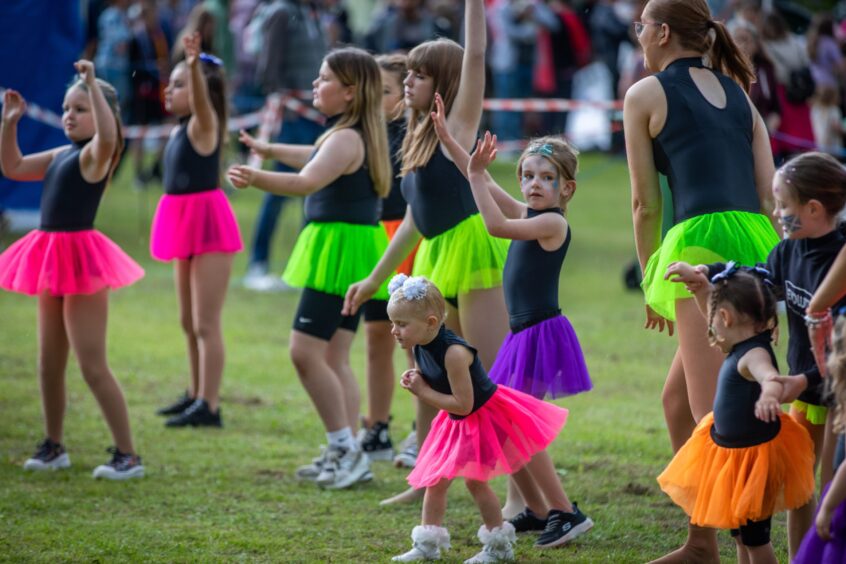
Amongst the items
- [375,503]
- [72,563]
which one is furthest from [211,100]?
[72,563]

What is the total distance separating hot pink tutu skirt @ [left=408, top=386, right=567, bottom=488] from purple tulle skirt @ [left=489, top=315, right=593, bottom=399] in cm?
20

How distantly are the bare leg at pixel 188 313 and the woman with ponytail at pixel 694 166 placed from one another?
12.0 feet

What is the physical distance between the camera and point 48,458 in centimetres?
616

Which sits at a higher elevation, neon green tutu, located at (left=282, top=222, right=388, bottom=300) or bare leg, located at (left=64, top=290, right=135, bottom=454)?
neon green tutu, located at (left=282, top=222, right=388, bottom=300)

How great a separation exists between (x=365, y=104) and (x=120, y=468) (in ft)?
7.23

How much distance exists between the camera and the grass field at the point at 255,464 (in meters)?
4.88

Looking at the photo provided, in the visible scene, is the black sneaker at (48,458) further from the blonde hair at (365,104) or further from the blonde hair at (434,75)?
the blonde hair at (434,75)

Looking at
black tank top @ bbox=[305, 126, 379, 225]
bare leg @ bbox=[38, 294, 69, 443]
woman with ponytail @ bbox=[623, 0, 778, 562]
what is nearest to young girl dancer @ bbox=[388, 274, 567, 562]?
woman with ponytail @ bbox=[623, 0, 778, 562]

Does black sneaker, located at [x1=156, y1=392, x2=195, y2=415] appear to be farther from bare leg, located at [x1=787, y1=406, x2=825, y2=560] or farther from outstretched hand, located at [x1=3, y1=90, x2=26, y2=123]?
bare leg, located at [x1=787, y1=406, x2=825, y2=560]

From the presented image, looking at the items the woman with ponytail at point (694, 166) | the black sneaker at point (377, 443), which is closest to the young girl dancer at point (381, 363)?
the black sneaker at point (377, 443)

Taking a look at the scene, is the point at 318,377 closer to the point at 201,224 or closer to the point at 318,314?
the point at 318,314

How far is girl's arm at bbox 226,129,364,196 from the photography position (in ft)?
17.3

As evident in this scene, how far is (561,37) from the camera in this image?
743 inches

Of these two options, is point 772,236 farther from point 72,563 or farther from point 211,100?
point 211,100
